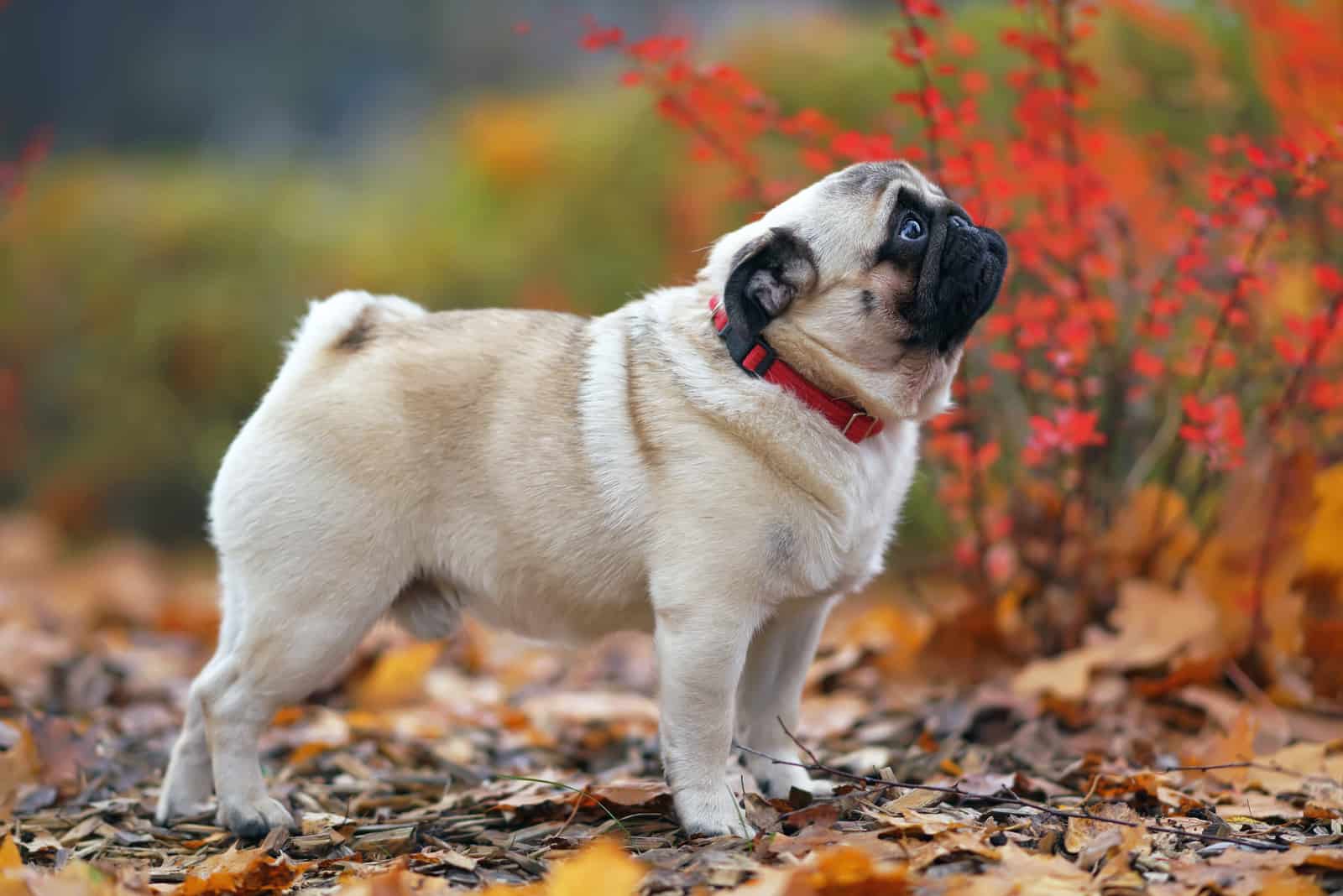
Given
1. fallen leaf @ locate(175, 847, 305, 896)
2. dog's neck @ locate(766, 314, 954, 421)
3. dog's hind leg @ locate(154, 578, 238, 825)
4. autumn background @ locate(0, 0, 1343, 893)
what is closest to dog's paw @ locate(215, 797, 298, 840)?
autumn background @ locate(0, 0, 1343, 893)

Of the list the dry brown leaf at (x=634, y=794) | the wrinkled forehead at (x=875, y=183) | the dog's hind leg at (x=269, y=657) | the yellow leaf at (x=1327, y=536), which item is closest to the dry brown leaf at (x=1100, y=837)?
the dry brown leaf at (x=634, y=794)

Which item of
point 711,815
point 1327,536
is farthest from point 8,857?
point 1327,536

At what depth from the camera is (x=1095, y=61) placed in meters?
8.30

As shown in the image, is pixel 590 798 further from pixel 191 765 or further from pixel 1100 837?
pixel 1100 837

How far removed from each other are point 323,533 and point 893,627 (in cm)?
297

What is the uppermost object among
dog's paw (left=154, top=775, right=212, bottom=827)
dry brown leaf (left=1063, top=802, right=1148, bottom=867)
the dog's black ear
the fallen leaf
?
the dog's black ear

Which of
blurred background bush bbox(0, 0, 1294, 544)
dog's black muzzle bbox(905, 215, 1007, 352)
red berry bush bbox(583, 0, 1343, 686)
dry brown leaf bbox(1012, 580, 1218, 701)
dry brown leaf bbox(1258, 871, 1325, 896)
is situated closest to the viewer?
dry brown leaf bbox(1258, 871, 1325, 896)

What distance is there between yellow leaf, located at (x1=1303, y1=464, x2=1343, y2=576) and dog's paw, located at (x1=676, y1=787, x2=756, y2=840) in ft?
9.04

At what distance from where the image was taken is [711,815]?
3.56 m

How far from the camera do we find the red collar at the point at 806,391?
371 centimetres

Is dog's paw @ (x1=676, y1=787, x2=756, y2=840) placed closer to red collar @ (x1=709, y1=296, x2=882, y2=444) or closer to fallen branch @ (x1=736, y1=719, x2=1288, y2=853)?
fallen branch @ (x1=736, y1=719, x2=1288, y2=853)

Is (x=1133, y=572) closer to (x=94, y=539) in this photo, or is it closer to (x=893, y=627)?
(x=893, y=627)

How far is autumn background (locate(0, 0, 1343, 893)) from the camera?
3.68 metres

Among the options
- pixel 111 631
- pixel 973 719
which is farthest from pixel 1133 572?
pixel 111 631
